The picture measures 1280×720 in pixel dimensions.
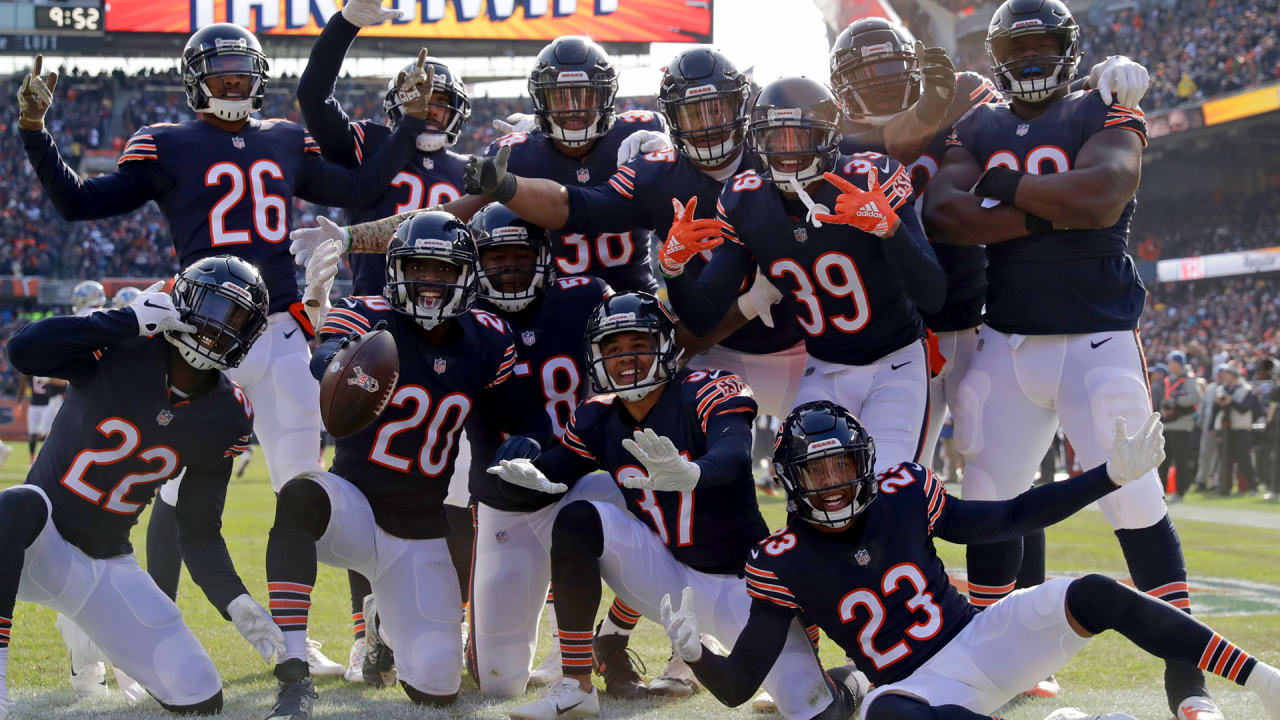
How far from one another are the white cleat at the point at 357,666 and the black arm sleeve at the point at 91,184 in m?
2.04

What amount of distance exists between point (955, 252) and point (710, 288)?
1.10 meters

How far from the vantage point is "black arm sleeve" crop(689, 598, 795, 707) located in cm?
360

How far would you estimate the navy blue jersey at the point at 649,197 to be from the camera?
5.04 meters

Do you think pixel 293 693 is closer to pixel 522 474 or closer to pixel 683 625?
pixel 522 474

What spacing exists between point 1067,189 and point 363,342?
2.52 m

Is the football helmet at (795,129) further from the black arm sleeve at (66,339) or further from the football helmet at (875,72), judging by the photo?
the black arm sleeve at (66,339)

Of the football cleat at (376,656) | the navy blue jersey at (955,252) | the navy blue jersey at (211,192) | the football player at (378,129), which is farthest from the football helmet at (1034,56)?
the football cleat at (376,656)

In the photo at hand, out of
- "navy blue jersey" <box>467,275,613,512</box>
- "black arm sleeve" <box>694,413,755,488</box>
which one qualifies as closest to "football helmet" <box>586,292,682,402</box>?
"black arm sleeve" <box>694,413,755,488</box>

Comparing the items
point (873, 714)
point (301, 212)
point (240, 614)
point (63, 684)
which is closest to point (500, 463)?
point (240, 614)

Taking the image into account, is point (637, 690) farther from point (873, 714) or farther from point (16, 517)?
point (16, 517)

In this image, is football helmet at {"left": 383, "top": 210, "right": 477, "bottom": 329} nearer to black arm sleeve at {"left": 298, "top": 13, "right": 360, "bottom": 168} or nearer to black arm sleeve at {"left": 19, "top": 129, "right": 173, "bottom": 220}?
black arm sleeve at {"left": 298, "top": 13, "right": 360, "bottom": 168}

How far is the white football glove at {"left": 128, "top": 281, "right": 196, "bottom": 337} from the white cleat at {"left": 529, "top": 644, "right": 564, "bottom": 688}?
75.9 inches

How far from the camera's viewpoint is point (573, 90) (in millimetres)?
5254

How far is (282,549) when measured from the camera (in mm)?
4215
